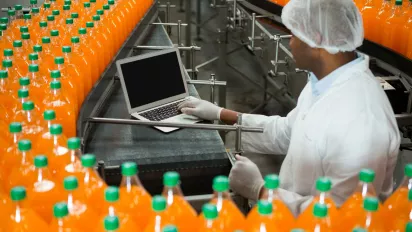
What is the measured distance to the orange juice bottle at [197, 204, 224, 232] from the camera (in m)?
1.10

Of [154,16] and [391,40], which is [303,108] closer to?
[391,40]

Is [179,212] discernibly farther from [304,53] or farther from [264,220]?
[304,53]

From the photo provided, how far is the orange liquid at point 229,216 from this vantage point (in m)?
1.24

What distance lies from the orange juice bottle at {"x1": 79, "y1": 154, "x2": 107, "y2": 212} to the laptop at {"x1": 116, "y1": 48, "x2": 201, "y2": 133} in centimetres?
109

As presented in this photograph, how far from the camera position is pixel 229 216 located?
1.25 m

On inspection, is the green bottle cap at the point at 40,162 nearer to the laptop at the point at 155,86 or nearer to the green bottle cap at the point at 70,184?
the green bottle cap at the point at 70,184

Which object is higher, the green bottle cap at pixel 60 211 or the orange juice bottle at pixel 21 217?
the green bottle cap at pixel 60 211

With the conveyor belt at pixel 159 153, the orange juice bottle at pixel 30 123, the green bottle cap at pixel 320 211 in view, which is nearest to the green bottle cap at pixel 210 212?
the green bottle cap at pixel 320 211

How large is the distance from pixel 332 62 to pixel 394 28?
1246mm

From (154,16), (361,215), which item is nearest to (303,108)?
(361,215)

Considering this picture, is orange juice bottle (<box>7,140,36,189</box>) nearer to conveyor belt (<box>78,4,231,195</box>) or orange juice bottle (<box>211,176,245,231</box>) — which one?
orange juice bottle (<box>211,176,245,231</box>)

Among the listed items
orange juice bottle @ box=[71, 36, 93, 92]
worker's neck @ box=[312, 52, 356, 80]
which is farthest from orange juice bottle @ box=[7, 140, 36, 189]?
worker's neck @ box=[312, 52, 356, 80]

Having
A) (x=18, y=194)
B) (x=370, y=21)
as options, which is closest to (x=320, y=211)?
(x=18, y=194)

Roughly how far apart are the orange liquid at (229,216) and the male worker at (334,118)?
0.55 m
